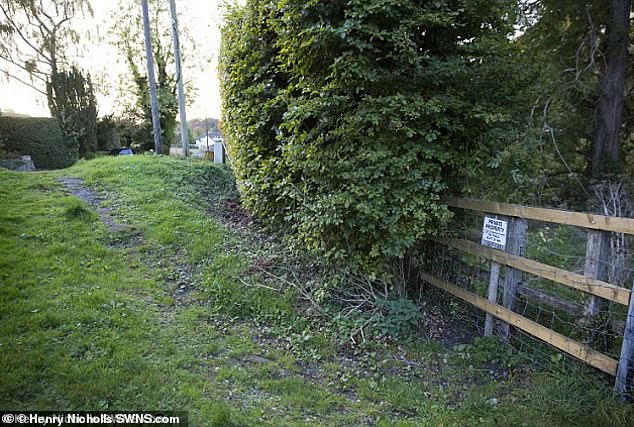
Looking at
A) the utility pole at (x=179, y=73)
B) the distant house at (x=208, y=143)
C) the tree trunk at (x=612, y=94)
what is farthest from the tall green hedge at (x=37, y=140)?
the tree trunk at (x=612, y=94)

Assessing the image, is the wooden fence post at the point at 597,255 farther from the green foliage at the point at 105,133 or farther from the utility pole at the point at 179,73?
the green foliage at the point at 105,133

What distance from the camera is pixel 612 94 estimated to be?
28.9ft

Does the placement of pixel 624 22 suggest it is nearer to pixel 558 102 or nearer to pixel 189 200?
pixel 558 102

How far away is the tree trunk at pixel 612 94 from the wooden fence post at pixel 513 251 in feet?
20.1

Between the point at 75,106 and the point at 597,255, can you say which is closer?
the point at 597,255

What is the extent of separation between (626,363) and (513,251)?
1155 mm

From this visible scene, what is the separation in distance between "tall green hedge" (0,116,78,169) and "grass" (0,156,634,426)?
404 inches

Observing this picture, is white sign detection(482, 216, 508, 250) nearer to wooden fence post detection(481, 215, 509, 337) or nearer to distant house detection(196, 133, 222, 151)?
wooden fence post detection(481, 215, 509, 337)

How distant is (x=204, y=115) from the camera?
2444 centimetres

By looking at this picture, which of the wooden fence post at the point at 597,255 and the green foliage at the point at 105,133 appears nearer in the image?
the wooden fence post at the point at 597,255

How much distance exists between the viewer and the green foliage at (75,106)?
50.6 feet

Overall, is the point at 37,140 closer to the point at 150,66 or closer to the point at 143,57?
the point at 150,66

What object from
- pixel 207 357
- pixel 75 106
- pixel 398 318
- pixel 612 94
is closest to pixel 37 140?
pixel 75 106

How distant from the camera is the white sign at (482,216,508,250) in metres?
3.59
